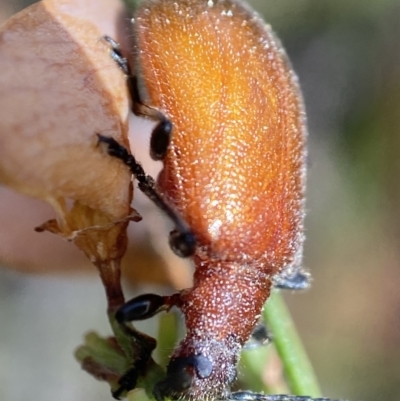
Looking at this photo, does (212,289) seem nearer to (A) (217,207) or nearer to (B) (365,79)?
(A) (217,207)

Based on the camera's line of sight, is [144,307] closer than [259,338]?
Yes

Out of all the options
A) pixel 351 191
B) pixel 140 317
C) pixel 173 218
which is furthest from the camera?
pixel 351 191

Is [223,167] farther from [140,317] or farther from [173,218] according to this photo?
[140,317]

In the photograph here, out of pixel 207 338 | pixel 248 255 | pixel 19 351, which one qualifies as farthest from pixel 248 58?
pixel 19 351

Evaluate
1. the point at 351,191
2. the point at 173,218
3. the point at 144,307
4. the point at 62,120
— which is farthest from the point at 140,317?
the point at 351,191

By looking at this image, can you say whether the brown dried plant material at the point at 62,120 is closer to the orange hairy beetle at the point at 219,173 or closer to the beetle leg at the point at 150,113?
the beetle leg at the point at 150,113

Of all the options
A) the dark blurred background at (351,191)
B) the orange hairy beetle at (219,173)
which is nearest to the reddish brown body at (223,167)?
the orange hairy beetle at (219,173)

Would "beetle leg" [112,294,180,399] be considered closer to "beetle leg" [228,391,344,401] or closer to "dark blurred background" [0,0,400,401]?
"beetle leg" [228,391,344,401]
